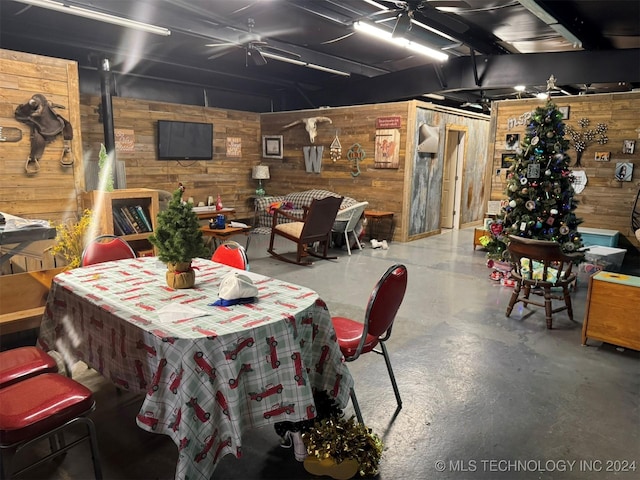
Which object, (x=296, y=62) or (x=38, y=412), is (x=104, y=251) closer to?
(x=38, y=412)

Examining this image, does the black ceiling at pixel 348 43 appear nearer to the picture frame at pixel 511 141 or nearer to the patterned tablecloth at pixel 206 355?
the picture frame at pixel 511 141

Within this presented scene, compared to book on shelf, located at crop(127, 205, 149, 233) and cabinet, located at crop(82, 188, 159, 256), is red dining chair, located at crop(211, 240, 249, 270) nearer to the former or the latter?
cabinet, located at crop(82, 188, 159, 256)

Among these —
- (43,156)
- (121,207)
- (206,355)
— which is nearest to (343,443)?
(206,355)

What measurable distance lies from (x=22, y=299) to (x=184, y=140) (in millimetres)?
5732

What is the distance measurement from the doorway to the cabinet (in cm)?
562

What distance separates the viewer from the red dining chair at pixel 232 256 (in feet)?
9.76

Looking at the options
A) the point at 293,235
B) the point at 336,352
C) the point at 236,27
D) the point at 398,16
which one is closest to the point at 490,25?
the point at 398,16

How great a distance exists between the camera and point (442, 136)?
8.15 m

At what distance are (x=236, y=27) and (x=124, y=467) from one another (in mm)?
5610

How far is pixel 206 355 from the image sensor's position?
166cm

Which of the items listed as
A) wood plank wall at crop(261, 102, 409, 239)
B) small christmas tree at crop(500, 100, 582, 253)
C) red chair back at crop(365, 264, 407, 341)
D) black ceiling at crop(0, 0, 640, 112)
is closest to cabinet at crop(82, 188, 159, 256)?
black ceiling at crop(0, 0, 640, 112)

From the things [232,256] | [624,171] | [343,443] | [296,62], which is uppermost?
[296,62]

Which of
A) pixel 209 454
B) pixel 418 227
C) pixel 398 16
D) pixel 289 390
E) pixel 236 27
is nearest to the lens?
pixel 209 454

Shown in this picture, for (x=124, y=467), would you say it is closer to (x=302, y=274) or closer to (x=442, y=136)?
(x=302, y=274)
